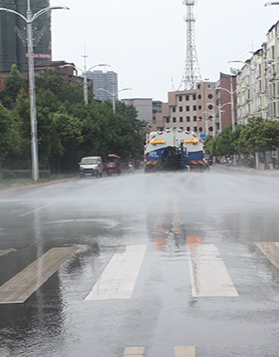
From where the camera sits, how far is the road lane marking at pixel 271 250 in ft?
25.2

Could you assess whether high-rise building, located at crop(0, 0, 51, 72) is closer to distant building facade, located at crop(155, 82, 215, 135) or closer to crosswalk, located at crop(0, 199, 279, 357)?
distant building facade, located at crop(155, 82, 215, 135)

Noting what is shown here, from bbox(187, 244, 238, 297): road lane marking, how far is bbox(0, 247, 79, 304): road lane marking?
1864 millimetres

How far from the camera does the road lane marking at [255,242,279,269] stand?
768 centimetres

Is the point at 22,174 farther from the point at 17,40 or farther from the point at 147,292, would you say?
the point at 17,40

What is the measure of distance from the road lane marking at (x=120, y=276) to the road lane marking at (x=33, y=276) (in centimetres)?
73

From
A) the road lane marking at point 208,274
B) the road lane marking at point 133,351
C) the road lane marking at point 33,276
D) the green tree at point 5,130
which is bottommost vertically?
the road lane marking at point 33,276

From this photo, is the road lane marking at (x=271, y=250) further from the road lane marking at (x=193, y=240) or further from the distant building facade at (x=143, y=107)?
the distant building facade at (x=143, y=107)

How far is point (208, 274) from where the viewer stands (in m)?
6.77

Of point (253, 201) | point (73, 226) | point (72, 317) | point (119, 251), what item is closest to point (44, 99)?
point (253, 201)

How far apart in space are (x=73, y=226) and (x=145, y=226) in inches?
64.4

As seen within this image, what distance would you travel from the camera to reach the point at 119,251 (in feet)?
28.4

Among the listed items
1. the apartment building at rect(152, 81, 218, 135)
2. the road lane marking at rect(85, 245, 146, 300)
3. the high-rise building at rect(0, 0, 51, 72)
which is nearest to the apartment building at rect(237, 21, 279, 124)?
the high-rise building at rect(0, 0, 51, 72)

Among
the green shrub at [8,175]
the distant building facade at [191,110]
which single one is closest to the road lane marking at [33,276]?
the green shrub at [8,175]

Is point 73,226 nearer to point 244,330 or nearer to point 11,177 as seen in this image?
point 244,330
